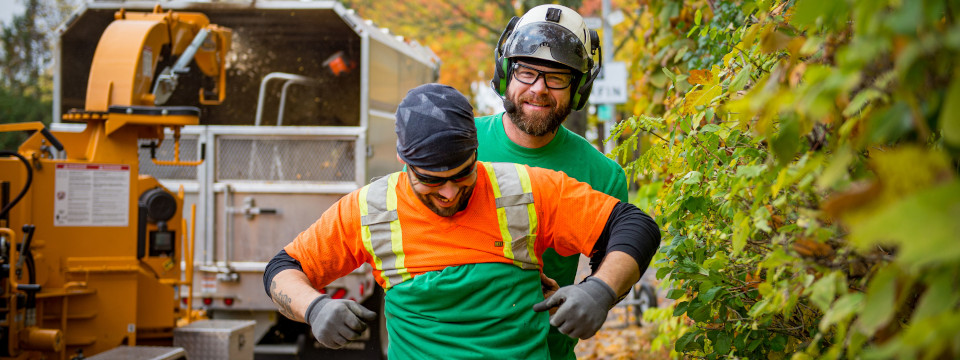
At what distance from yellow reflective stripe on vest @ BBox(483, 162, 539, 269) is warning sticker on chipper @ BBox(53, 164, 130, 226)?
3.82 meters

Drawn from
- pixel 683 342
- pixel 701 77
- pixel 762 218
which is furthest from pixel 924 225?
pixel 683 342

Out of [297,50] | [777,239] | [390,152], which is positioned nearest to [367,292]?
[390,152]

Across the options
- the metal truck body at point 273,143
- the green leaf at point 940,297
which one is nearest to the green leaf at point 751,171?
the green leaf at point 940,297

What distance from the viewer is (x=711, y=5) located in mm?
4473

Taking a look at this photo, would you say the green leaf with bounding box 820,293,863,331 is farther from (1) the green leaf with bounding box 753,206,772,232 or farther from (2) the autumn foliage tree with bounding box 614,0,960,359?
(1) the green leaf with bounding box 753,206,772,232

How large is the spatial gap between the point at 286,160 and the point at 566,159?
4.25 m

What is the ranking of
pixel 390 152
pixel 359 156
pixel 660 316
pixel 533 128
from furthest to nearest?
pixel 390 152 → pixel 359 156 → pixel 660 316 → pixel 533 128

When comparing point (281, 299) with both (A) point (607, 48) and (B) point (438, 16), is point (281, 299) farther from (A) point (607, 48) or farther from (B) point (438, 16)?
(B) point (438, 16)

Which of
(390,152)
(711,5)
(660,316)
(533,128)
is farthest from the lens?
(390,152)

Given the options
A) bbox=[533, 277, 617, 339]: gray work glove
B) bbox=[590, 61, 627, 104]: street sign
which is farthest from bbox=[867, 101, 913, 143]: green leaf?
bbox=[590, 61, 627, 104]: street sign

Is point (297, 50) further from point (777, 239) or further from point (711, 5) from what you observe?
point (777, 239)

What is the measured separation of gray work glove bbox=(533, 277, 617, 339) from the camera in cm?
229

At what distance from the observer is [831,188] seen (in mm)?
1820

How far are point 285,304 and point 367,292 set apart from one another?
4.63m
